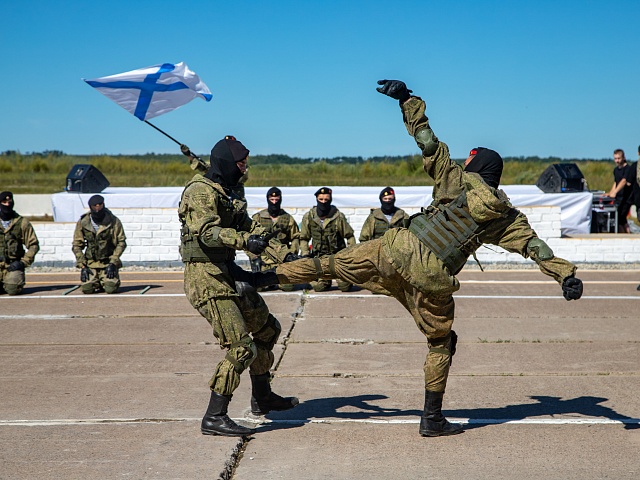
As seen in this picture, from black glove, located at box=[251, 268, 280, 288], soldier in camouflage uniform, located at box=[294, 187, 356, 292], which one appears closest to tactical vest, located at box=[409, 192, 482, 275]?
black glove, located at box=[251, 268, 280, 288]

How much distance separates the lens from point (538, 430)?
21.2 ft

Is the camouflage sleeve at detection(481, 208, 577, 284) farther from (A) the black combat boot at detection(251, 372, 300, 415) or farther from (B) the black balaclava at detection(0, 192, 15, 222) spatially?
(B) the black balaclava at detection(0, 192, 15, 222)

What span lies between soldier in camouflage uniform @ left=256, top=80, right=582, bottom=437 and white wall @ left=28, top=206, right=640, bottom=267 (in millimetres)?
11048

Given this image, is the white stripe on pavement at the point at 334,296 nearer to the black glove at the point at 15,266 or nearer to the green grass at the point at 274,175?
the black glove at the point at 15,266

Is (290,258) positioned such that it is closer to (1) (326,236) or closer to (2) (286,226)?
(1) (326,236)

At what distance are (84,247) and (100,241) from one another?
370 mm

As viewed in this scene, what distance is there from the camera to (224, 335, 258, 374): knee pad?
6.21m

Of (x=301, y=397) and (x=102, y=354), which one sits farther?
(x=102, y=354)

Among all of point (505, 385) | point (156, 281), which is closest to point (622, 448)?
point (505, 385)

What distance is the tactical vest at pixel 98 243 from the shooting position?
1446 centimetres

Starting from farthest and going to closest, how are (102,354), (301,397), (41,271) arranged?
(41,271), (102,354), (301,397)

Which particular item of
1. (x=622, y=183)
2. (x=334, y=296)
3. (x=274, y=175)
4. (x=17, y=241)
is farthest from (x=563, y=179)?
(x=274, y=175)

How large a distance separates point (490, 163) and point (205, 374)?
11.6ft

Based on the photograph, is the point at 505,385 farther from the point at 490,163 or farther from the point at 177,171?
the point at 177,171
